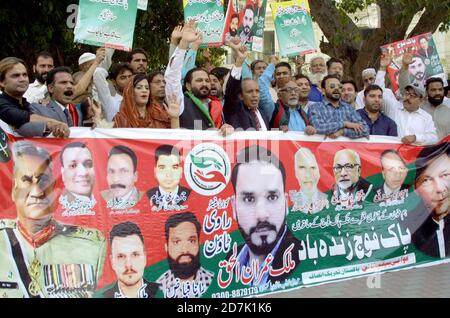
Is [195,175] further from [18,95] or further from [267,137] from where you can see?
[18,95]

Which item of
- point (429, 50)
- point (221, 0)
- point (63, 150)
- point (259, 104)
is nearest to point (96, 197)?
point (63, 150)

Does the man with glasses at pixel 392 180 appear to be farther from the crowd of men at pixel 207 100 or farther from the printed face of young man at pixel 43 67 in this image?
the printed face of young man at pixel 43 67

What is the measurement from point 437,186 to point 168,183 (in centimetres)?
325

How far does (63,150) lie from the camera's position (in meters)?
5.70

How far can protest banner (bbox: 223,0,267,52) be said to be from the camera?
8289mm

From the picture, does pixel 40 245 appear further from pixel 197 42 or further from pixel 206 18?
pixel 206 18

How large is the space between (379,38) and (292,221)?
7.47 meters

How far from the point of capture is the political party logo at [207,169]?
618cm

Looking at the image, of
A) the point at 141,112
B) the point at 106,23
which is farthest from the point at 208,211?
the point at 106,23

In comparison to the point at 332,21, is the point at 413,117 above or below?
below

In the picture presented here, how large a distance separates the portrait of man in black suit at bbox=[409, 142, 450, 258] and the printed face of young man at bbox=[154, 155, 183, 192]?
2.80 m

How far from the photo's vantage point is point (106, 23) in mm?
7387

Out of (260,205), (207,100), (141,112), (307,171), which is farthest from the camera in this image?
(207,100)

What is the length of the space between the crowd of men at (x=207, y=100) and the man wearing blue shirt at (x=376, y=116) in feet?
0.04
